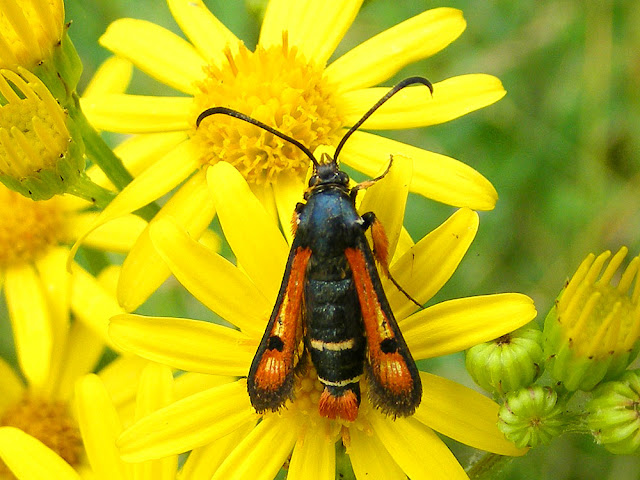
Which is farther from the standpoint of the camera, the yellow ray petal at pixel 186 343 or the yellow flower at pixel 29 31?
the yellow flower at pixel 29 31

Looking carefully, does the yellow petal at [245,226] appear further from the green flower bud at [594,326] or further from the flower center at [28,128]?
the green flower bud at [594,326]

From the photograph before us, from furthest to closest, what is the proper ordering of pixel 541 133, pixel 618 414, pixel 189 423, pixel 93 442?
pixel 541 133 < pixel 93 442 < pixel 189 423 < pixel 618 414

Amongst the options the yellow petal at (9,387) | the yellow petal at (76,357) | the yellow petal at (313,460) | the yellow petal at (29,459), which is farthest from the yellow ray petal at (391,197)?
the yellow petal at (9,387)

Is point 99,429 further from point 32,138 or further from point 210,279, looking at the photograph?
point 32,138

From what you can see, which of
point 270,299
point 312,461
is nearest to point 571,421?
point 312,461

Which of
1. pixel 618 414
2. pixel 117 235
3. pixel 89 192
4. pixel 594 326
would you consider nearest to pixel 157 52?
pixel 89 192

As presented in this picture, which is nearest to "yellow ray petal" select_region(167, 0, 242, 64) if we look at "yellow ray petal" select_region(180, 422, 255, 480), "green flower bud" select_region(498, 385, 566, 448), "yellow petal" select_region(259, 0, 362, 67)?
"yellow petal" select_region(259, 0, 362, 67)

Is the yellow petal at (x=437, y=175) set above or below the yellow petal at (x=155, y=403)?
above
